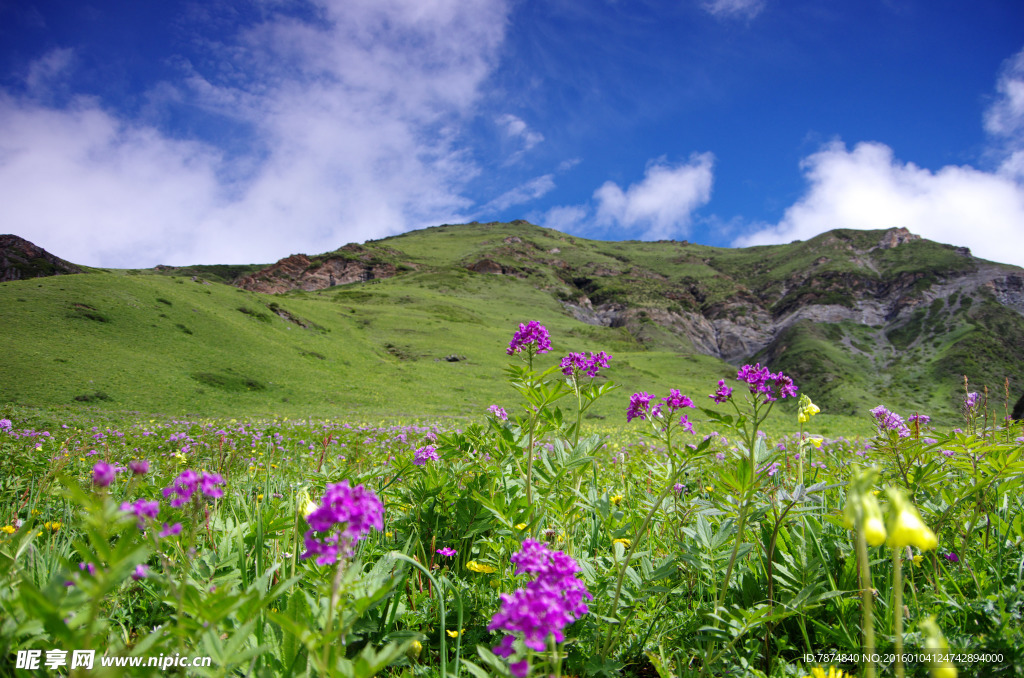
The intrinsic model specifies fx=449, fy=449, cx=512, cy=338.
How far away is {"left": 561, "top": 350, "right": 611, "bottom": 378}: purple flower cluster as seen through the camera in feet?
10.6

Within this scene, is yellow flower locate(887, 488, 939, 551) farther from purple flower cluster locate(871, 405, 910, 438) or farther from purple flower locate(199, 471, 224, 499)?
purple flower cluster locate(871, 405, 910, 438)

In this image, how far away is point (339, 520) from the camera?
118cm

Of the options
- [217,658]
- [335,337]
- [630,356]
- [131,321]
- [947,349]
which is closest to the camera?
[217,658]

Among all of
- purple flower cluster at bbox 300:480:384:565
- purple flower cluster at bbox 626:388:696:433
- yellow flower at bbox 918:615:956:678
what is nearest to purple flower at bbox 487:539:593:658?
purple flower cluster at bbox 300:480:384:565

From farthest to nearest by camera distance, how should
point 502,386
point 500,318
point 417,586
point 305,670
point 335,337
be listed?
point 500,318
point 335,337
point 502,386
point 417,586
point 305,670

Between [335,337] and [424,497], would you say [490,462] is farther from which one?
[335,337]

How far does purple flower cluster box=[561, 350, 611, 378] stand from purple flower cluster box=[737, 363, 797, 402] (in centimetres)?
102

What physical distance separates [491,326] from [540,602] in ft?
235

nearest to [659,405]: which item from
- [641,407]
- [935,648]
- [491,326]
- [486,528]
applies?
[641,407]

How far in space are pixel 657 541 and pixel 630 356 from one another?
67.2 m

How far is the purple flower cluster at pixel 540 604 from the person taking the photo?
1.13 meters

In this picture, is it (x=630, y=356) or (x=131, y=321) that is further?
(x=630, y=356)

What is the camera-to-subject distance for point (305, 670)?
1463mm

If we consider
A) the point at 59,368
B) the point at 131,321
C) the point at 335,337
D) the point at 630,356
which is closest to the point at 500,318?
the point at 630,356
